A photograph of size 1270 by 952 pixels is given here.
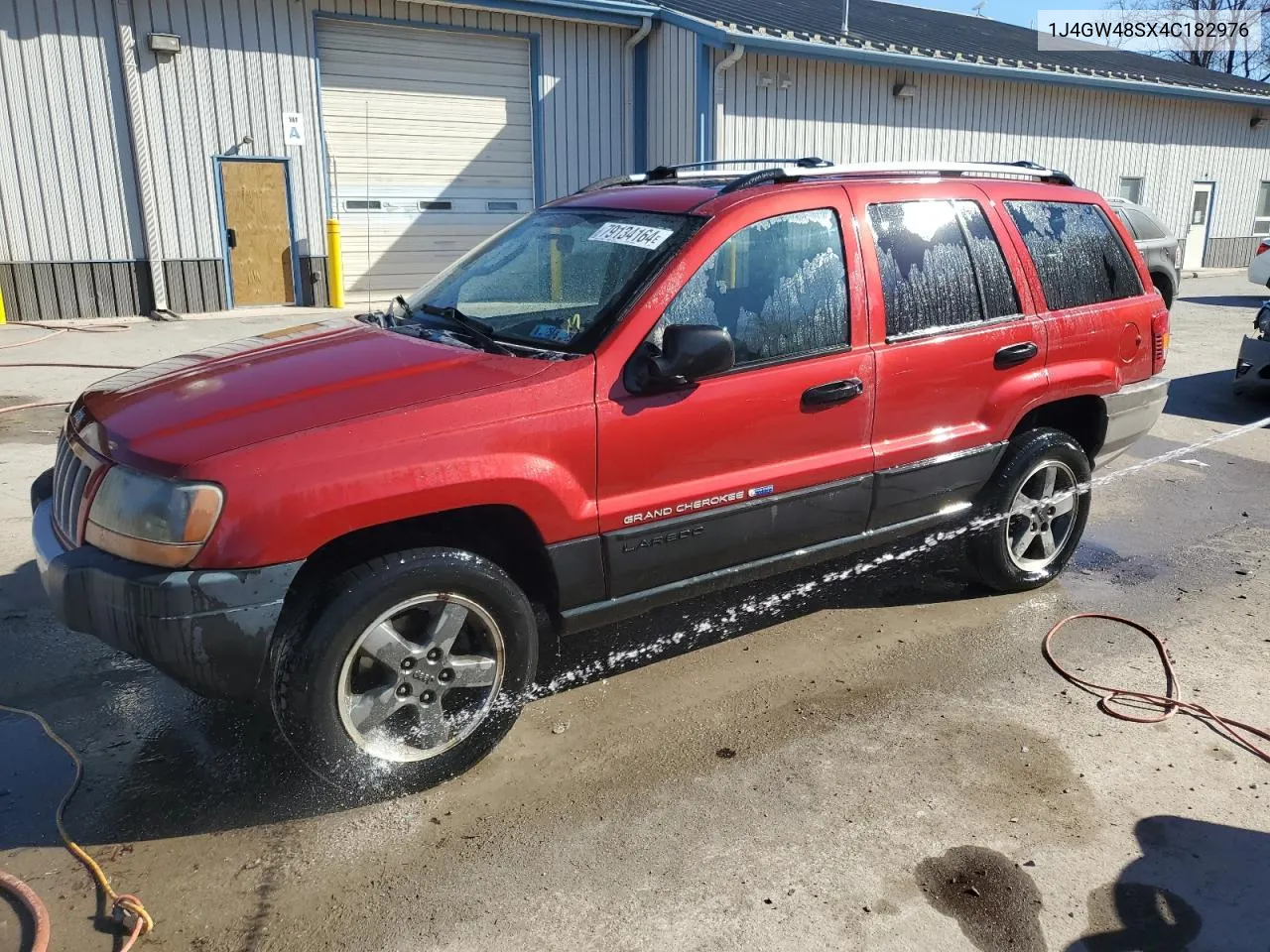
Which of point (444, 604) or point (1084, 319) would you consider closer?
point (444, 604)

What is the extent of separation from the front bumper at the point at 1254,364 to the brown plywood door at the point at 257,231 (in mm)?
12302

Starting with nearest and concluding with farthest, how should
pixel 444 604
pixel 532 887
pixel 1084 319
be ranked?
pixel 532 887, pixel 444 604, pixel 1084 319

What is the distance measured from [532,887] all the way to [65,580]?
163 cm

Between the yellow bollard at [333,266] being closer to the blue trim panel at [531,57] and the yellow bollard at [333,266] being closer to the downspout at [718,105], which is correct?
the blue trim panel at [531,57]

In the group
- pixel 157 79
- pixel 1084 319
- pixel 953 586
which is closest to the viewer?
pixel 1084 319

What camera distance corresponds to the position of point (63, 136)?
1265 centimetres

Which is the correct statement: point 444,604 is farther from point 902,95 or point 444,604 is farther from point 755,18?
point 902,95

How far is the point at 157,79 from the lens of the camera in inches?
513

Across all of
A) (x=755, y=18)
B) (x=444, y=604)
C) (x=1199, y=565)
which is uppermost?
(x=755, y=18)

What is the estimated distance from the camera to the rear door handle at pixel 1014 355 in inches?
166

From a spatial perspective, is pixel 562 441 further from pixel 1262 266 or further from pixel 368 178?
pixel 1262 266

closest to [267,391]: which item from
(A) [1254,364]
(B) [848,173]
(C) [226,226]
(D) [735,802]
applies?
(D) [735,802]

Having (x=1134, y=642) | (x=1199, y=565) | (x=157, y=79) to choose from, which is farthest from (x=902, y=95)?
(x=1134, y=642)

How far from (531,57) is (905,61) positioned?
635 cm
